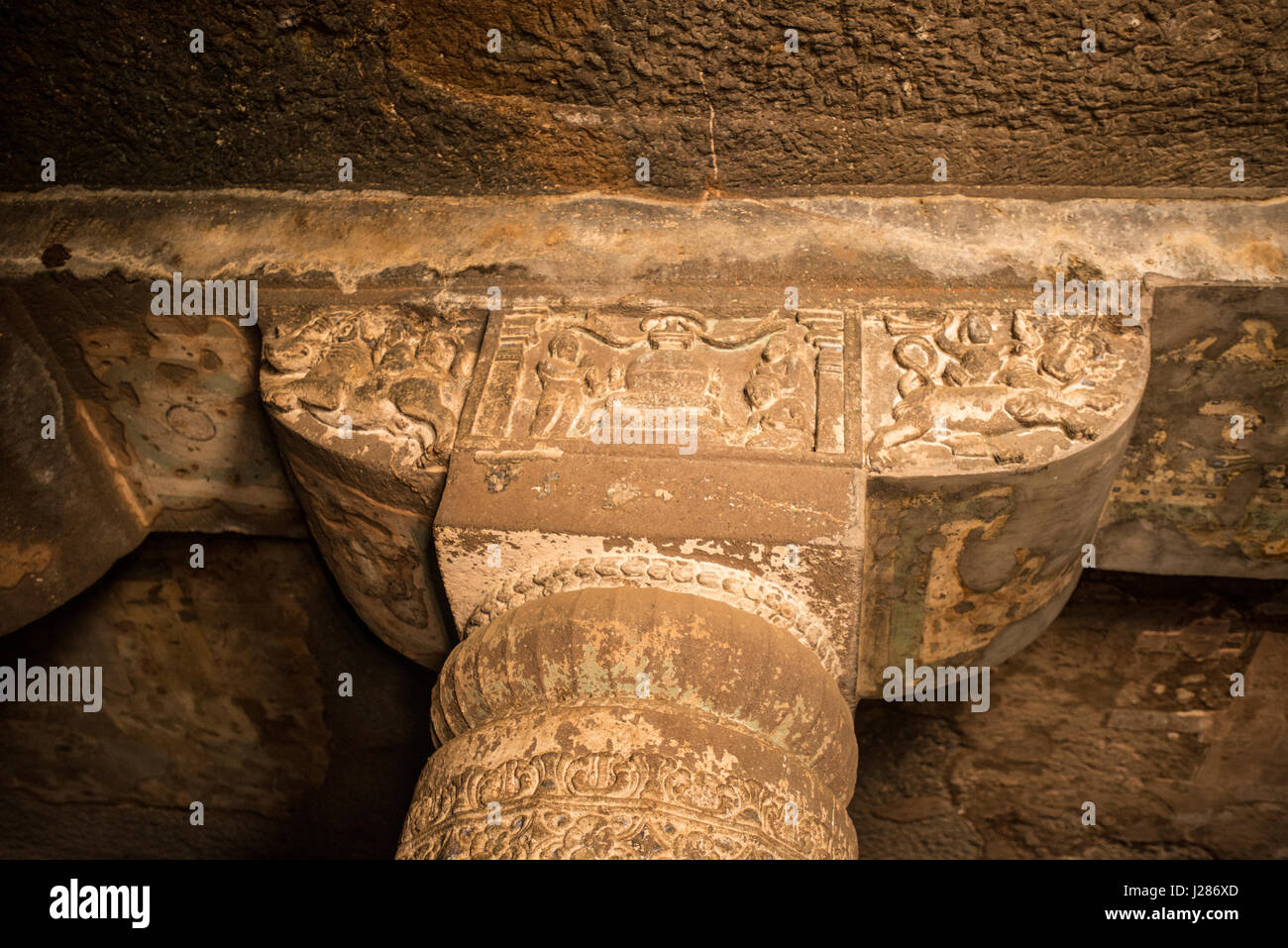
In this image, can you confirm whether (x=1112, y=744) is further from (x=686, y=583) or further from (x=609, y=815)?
(x=609, y=815)

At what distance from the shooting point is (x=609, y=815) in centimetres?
148

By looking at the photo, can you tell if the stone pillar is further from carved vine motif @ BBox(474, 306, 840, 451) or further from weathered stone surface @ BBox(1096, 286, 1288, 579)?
weathered stone surface @ BBox(1096, 286, 1288, 579)

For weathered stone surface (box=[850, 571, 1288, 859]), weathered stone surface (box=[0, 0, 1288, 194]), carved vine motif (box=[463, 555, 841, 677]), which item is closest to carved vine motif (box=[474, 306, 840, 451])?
carved vine motif (box=[463, 555, 841, 677])

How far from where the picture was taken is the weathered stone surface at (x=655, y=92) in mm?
1927

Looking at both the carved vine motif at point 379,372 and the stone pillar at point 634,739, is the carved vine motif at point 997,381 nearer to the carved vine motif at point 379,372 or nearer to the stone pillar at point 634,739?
the stone pillar at point 634,739

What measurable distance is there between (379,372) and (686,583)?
0.74 meters

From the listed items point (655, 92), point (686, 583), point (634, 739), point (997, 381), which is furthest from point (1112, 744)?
point (655, 92)

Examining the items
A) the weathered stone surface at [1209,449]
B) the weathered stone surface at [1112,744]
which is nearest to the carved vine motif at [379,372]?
the weathered stone surface at [1209,449]

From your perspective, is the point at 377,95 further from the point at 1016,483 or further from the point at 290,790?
the point at 290,790

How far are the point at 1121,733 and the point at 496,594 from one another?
6.35 ft

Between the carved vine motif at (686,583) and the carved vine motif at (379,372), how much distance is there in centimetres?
30

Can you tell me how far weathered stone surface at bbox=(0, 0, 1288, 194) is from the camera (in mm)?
1927

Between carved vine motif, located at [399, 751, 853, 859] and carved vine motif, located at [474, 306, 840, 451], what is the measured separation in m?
0.58

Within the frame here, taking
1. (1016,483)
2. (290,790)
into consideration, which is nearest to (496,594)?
(1016,483)
